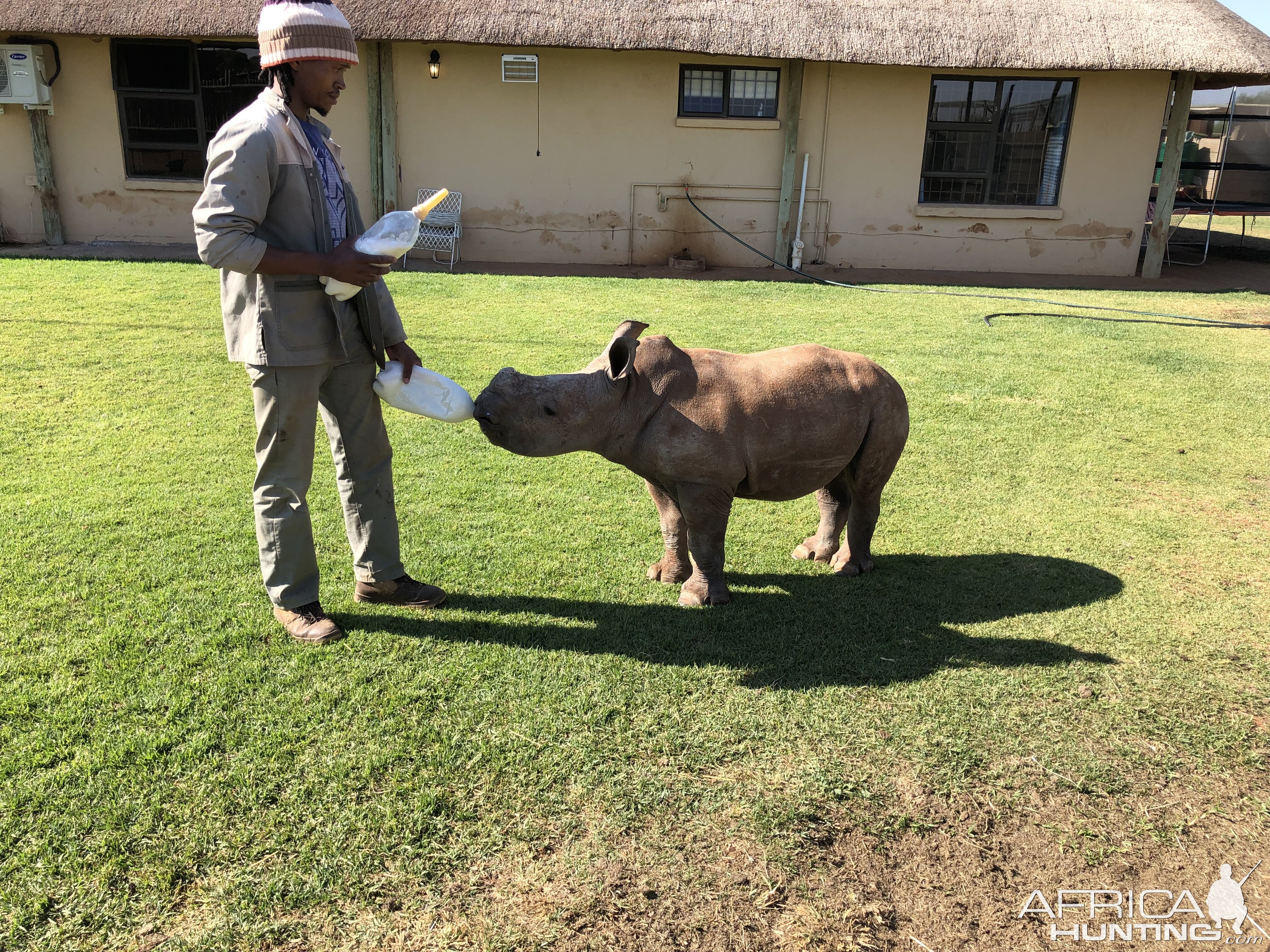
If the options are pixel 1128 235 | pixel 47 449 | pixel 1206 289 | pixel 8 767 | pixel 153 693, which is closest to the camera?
pixel 8 767

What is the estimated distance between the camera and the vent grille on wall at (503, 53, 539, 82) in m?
13.6

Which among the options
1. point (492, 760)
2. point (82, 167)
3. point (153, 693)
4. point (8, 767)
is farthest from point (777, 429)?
point (82, 167)

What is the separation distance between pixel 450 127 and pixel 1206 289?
11.1 metres

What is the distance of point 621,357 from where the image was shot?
12.5ft

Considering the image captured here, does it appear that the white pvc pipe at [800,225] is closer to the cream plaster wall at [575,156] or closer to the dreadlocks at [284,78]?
the cream plaster wall at [575,156]

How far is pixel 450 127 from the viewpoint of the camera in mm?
13898

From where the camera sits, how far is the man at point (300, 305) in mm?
3289

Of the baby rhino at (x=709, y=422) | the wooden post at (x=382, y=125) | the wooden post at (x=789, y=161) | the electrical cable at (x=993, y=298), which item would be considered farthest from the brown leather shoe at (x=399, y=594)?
the wooden post at (x=789, y=161)

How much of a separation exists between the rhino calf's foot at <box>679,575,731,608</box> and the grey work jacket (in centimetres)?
171

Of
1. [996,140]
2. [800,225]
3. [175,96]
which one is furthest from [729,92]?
[175,96]

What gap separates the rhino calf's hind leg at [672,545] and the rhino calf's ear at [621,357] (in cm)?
72

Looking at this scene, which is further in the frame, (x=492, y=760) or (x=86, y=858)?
(x=492, y=760)

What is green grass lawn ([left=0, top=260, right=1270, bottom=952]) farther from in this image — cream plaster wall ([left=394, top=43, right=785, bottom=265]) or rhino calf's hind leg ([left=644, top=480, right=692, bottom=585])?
cream plaster wall ([left=394, top=43, right=785, bottom=265])

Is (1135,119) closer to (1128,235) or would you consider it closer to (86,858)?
(1128,235)
